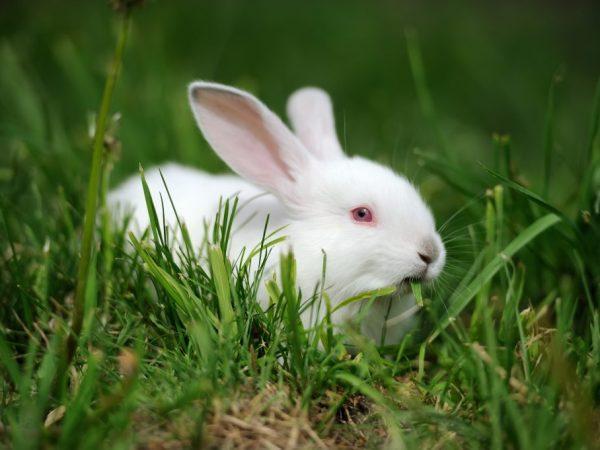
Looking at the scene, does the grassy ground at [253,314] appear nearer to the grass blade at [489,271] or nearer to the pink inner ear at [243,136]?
the grass blade at [489,271]

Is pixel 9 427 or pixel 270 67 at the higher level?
pixel 270 67

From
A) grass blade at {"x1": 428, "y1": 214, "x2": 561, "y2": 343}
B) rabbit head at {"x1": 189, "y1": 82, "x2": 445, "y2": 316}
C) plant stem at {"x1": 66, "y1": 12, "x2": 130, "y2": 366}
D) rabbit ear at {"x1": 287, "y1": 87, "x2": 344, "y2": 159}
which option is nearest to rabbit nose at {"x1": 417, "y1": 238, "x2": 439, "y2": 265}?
rabbit head at {"x1": 189, "y1": 82, "x2": 445, "y2": 316}

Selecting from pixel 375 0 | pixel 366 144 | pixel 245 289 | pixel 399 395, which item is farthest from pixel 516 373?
pixel 375 0

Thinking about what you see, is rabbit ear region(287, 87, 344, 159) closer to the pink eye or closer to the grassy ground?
the grassy ground

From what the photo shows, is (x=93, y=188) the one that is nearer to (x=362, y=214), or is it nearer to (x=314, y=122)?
(x=362, y=214)

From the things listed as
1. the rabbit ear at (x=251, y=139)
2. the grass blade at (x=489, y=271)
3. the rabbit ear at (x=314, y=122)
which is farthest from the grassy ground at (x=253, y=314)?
the rabbit ear at (x=251, y=139)

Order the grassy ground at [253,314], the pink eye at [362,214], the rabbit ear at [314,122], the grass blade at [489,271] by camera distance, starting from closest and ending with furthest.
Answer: the grassy ground at [253,314] < the grass blade at [489,271] < the pink eye at [362,214] < the rabbit ear at [314,122]

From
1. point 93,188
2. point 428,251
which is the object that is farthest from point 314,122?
point 93,188

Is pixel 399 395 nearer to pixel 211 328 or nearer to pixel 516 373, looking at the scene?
pixel 516 373
